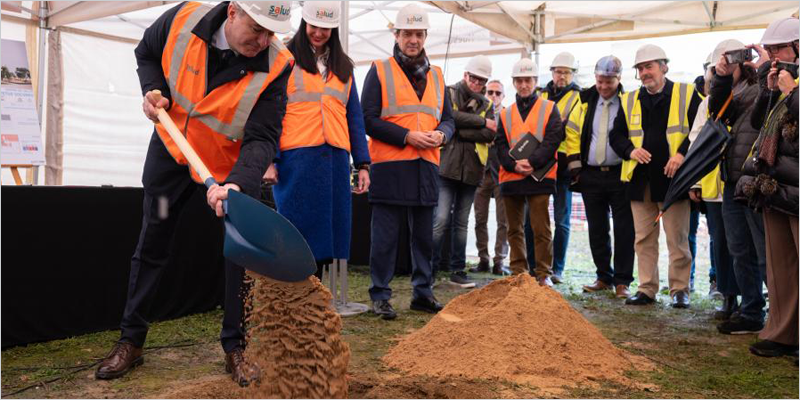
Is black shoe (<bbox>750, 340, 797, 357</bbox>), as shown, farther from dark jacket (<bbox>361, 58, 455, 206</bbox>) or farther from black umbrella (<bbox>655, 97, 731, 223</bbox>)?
dark jacket (<bbox>361, 58, 455, 206</bbox>)

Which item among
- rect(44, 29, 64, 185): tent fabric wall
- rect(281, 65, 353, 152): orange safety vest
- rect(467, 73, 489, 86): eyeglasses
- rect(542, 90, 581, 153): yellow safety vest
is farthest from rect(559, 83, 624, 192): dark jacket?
rect(44, 29, 64, 185): tent fabric wall

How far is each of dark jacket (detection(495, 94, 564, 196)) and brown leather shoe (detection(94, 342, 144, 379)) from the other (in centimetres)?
355

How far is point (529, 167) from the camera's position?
19.1 feet

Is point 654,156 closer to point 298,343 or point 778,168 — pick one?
point 778,168

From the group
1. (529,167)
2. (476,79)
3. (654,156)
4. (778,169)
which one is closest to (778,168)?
(778,169)

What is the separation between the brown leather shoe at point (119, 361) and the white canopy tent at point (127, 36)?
485cm

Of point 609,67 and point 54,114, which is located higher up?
point 609,67

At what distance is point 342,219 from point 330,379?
66.3 inches

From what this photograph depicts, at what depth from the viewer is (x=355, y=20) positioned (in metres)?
9.35

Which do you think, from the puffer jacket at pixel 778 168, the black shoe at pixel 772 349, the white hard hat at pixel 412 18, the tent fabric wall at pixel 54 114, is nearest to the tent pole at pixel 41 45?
the tent fabric wall at pixel 54 114

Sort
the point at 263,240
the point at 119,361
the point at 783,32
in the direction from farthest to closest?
1. the point at 783,32
2. the point at 119,361
3. the point at 263,240

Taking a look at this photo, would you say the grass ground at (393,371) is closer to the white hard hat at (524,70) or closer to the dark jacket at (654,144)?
the dark jacket at (654,144)

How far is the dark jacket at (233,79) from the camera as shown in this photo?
2.79 m

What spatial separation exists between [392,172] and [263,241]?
2.15 m
